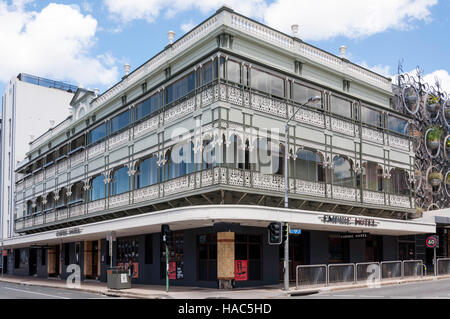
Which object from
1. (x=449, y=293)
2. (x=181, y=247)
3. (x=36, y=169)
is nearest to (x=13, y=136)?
(x=36, y=169)

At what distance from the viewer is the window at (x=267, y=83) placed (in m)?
29.0

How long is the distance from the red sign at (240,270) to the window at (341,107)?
1135 cm

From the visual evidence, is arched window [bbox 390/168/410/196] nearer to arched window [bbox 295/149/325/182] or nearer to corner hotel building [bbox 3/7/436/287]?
corner hotel building [bbox 3/7/436/287]

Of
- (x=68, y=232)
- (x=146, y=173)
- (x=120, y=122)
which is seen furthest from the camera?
(x=68, y=232)

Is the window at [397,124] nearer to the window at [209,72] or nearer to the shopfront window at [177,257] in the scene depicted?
the window at [209,72]

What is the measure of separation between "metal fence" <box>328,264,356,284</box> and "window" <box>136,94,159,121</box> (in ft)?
44.7

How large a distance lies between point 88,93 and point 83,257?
1272cm

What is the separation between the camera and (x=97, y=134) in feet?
130

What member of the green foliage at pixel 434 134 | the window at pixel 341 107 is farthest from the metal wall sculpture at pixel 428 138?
the window at pixel 341 107

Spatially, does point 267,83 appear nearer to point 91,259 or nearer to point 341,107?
point 341,107

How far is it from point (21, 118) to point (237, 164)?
43199mm

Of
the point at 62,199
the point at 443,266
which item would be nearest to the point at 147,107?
the point at 62,199

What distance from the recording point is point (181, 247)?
1188 inches
